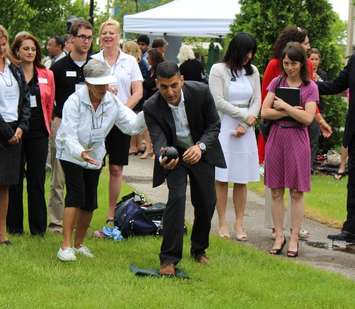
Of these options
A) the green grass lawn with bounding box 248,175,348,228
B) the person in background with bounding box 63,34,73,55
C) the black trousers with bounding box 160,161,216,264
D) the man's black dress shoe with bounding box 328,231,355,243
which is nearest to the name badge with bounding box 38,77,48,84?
the person in background with bounding box 63,34,73,55

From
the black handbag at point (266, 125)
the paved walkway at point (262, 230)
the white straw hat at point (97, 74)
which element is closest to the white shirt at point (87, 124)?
the white straw hat at point (97, 74)

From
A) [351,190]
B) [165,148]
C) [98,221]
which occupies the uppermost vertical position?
[165,148]

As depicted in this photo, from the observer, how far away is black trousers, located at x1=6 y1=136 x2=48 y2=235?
896 centimetres

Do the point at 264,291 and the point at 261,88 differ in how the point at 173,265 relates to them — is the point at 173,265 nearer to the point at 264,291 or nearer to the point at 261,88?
the point at 264,291

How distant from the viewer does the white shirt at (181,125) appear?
7.57 meters

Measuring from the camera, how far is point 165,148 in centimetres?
721

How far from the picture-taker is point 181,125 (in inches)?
301

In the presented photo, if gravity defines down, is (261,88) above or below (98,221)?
above

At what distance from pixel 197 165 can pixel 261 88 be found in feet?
7.81

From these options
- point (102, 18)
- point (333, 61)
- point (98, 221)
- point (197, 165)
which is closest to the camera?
point (197, 165)

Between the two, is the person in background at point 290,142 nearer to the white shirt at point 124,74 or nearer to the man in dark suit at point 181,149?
the man in dark suit at point 181,149

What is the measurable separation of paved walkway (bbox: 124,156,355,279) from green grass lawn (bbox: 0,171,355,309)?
41 cm

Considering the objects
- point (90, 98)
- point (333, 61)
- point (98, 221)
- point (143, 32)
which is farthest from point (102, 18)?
point (90, 98)

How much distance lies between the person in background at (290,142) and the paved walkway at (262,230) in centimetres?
30
